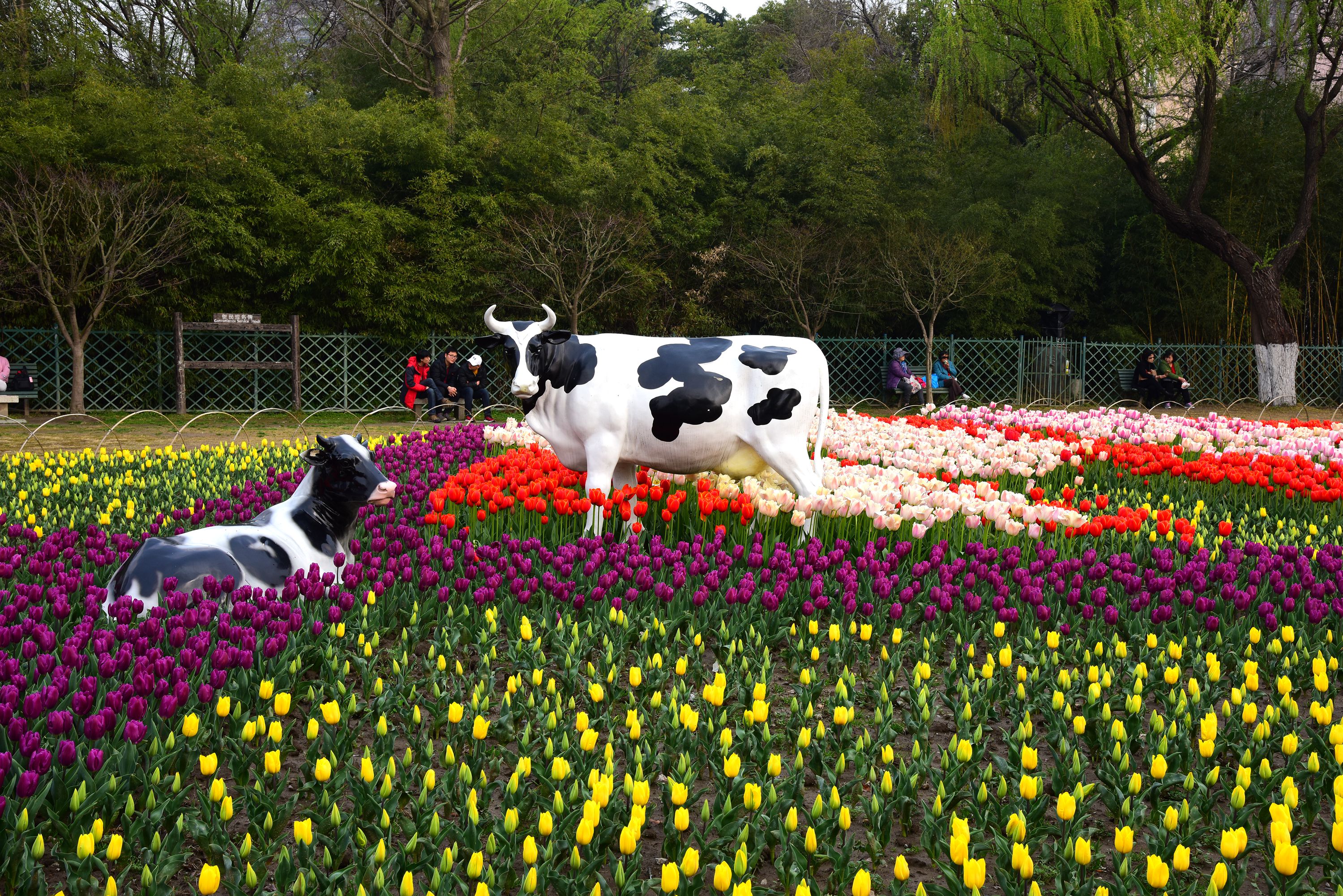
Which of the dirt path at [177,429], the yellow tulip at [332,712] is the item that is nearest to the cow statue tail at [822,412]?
the yellow tulip at [332,712]

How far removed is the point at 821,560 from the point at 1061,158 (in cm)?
2601

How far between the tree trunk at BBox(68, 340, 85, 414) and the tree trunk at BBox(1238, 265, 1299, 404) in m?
23.4

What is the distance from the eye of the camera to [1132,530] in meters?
5.41

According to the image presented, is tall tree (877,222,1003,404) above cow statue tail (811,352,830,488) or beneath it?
above

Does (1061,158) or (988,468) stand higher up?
(1061,158)

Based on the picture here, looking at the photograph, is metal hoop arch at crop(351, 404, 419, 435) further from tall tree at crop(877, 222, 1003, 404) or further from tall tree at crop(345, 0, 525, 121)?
tall tree at crop(877, 222, 1003, 404)

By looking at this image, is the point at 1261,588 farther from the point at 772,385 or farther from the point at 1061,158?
the point at 1061,158

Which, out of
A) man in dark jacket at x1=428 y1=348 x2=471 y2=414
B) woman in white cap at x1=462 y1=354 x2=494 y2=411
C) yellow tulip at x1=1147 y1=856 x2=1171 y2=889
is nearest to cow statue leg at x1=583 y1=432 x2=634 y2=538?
yellow tulip at x1=1147 y1=856 x2=1171 y2=889

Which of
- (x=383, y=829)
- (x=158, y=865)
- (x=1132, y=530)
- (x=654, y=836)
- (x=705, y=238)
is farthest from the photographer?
(x=705, y=238)

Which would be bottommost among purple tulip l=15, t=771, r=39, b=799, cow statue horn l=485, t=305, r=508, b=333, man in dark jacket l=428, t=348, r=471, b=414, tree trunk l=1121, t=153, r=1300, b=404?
purple tulip l=15, t=771, r=39, b=799

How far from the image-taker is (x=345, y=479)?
4.23 m

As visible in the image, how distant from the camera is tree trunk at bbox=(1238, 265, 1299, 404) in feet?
73.0

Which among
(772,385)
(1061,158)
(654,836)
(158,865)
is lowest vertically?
(654,836)

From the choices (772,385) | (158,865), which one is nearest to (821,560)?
(772,385)
